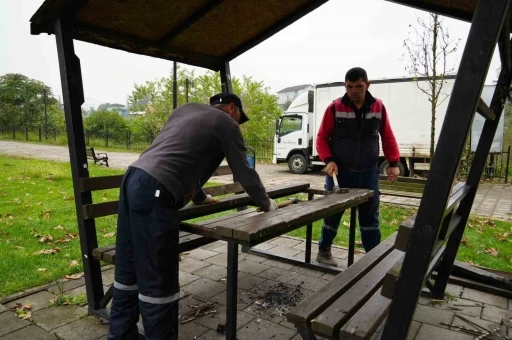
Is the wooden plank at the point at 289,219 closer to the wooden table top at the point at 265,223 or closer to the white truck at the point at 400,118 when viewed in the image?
the wooden table top at the point at 265,223

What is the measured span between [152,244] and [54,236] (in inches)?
133

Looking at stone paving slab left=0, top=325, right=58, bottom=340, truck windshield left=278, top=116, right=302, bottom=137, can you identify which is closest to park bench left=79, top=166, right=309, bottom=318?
stone paving slab left=0, top=325, right=58, bottom=340

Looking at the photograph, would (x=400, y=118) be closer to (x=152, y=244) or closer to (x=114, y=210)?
(x=114, y=210)

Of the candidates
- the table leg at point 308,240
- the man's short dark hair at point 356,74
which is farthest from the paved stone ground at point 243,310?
the man's short dark hair at point 356,74

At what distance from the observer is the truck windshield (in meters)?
14.8

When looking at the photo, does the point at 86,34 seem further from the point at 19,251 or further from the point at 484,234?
the point at 484,234

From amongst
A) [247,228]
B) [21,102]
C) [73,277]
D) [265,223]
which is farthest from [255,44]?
[21,102]

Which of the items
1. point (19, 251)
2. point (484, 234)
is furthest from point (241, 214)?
point (484, 234)

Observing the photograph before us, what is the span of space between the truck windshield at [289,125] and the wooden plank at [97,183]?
12190mm

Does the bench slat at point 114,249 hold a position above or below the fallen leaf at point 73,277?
above

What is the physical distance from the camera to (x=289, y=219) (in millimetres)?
2334

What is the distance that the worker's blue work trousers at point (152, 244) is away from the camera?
6.77 feet

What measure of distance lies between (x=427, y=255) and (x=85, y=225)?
2.39 m

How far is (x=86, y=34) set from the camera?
3018 millimetres
